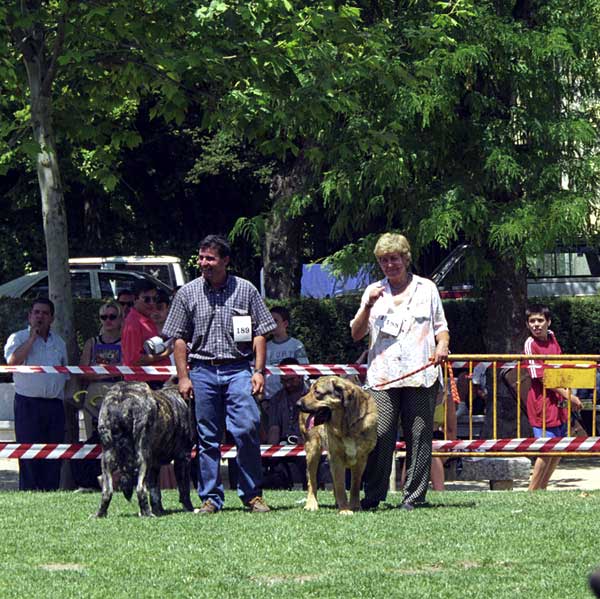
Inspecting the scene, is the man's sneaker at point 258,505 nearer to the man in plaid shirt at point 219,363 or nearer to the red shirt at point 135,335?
the man in plaid shirt at point 219,363

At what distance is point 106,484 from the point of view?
9156mm

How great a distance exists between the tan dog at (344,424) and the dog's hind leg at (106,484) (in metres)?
1.30

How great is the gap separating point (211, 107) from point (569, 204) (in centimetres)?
395

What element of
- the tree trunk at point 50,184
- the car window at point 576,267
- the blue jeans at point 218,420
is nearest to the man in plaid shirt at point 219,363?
the blue jeans at point 218,420

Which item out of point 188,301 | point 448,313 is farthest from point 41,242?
point 188,301

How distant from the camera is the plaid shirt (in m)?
9.40

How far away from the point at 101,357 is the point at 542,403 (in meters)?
3.87

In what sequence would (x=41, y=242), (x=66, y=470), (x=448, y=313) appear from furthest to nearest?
(x=41, y=242) → (x=448, y=313) → (x=66, y=470)

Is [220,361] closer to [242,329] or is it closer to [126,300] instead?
[242,329]

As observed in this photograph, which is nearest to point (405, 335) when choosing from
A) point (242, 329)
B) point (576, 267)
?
point (242, 329)

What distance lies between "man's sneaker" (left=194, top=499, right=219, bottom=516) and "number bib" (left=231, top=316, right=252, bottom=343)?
1.10 meters

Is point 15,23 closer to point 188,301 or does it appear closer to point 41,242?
point 188,301

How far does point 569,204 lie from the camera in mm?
14891

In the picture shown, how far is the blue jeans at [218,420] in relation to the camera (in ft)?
30.8
